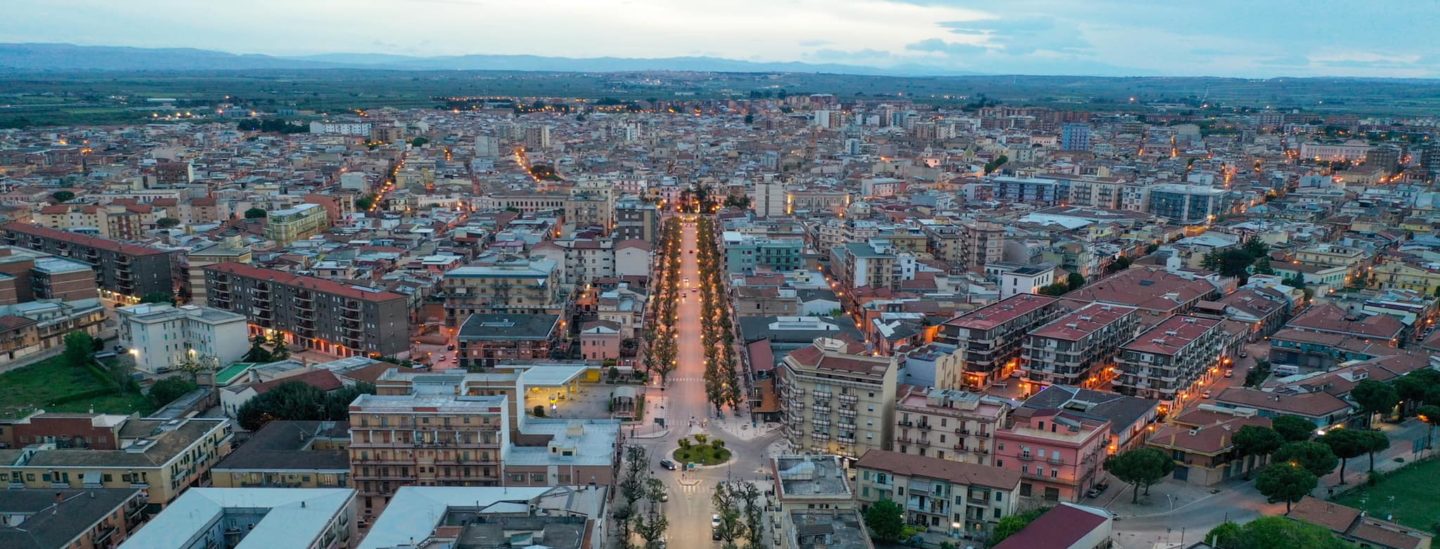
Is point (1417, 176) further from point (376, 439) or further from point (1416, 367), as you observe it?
Result: point (376, 439)

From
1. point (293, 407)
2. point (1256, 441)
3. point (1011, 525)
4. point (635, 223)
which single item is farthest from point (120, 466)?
point (635, 223)

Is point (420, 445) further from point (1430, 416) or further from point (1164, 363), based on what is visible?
point (1430, 416)

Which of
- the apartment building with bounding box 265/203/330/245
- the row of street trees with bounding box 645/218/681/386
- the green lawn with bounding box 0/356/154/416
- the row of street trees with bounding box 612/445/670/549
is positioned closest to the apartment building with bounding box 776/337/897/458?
the row of street trees with bounding box 612/445/670/549

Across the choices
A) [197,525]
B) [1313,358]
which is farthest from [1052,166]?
[197,525]

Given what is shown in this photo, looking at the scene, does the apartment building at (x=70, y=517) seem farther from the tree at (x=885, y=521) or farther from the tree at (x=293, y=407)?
the tree at (x=885, y=521)

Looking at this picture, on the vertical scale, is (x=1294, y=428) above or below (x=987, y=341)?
below
